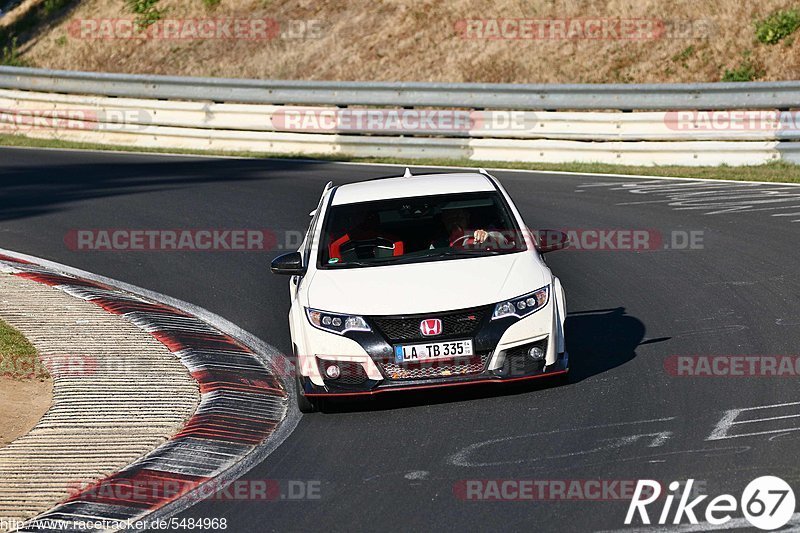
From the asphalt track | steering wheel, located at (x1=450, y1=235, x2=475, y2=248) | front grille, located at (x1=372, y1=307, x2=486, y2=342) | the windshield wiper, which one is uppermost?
steering wheel, located at (x1=450, y1=235, x2=475, y2=248)

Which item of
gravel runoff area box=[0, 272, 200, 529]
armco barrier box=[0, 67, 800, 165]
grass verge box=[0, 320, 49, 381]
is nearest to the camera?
gravel runoff area box=[0, 272, 200, 529]

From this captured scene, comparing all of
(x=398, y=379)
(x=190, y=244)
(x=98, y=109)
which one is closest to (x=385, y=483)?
(x=398, y=379)

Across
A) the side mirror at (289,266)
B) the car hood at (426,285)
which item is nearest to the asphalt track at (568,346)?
the car hood at (426,285)

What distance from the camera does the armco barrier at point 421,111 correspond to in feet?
65.6

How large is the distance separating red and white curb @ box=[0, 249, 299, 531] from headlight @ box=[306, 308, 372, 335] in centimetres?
71

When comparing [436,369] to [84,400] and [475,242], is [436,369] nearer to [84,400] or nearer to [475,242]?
[475,242]

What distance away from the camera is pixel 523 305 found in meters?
8.67

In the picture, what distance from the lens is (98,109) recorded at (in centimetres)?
2550

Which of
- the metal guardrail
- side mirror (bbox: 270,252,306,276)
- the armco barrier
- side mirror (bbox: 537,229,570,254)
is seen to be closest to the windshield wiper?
side mirror (bbox: 537,229,570,254)

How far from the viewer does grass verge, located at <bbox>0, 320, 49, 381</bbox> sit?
9.93 metres

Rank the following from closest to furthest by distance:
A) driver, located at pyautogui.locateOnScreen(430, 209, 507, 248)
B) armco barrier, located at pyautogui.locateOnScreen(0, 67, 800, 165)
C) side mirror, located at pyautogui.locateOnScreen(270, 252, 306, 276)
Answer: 1. side mirror, located at pyautogui.locateOnScreen(270, 252, 306, 276)
2. driver, located at pyautogui.locateOnScreen(430, 209, 507, 248)
3. armco barrier, located at pyautogui.locateOnScreen(0, 67, 800, 165)

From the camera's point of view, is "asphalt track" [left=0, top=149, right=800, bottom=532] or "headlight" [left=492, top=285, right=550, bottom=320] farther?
"headlight" [left=492, top=285, right=550, bottom=320]

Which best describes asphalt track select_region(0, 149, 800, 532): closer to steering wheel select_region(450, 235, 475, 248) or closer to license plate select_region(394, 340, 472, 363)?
license plate select_region(394, 340, 472, 363)

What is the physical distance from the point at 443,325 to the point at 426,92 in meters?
14.4
